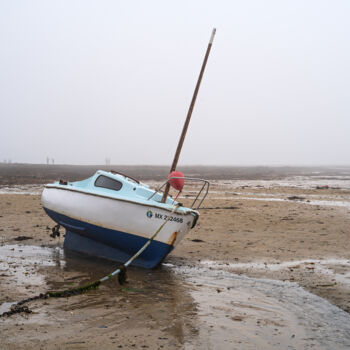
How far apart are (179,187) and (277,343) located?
3.90m

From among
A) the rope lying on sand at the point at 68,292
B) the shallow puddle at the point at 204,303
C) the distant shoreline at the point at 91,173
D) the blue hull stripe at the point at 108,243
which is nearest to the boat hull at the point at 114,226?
the blue hull stripe at the point at 108,243

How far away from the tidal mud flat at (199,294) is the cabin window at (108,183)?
1.76m

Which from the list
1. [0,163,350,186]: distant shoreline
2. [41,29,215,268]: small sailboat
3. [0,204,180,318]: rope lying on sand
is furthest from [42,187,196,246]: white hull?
[0,163,350,186]: distant shoreline

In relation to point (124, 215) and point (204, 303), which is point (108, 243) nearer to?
point (124, 215)

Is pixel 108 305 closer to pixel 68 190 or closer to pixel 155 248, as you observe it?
pixel 155 248

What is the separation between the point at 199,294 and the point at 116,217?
2.91 meters

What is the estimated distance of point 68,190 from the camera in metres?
10.3

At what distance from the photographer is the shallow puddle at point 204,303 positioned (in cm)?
535

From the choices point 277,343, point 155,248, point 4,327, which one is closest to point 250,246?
point 155,248

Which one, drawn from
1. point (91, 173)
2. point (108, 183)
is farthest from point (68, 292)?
point (91, 173)

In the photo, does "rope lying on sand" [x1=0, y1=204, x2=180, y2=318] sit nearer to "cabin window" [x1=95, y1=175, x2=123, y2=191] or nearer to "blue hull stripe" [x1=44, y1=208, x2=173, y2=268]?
"blue hull stripe" [x1=44, y1=208, x2=173, y2=268]

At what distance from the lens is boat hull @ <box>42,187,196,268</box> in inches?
339

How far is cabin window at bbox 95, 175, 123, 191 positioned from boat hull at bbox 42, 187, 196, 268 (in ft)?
1.52

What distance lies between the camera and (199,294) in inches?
278
